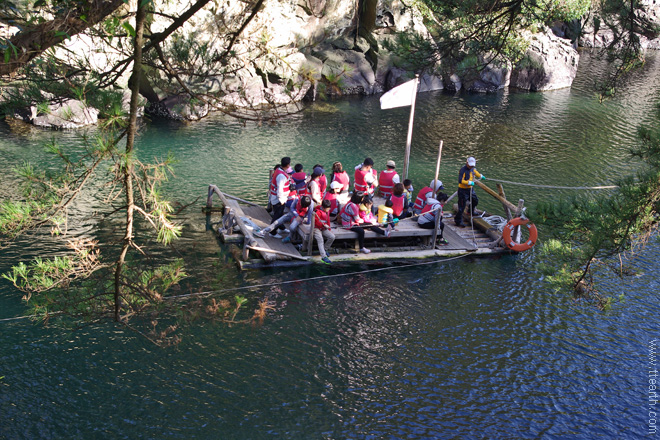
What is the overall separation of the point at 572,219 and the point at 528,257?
690 cm

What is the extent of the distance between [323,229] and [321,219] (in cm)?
26

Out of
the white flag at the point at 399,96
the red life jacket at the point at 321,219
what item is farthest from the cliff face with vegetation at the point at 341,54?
the red life jacket at the point at 321,219

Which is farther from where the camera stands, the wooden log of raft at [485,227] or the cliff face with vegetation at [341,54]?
the cliff face with vegetation at [341,54]

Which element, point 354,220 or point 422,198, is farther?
point 422,198

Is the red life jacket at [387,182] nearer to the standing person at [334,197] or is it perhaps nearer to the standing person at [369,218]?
the standing person at [334,197]

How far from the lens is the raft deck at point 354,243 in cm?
1360

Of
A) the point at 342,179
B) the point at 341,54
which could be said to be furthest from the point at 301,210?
the point at 341,54

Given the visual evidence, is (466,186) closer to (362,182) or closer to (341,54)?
(362,182)

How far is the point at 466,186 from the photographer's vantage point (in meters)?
15.7

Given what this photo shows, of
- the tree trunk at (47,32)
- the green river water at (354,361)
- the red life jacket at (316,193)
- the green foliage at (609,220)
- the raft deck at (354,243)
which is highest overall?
the tree trunk at (47,32)

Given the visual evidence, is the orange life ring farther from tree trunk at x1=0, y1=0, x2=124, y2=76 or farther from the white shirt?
tree trunk at x1=0, y1=0, x2=124, y2=76

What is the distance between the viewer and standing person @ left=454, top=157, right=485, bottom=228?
50.8 ft

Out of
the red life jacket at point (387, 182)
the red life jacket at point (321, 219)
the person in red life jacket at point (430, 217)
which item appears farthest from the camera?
the red life jacket at point (387, 182)

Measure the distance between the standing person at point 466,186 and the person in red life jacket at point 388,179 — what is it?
1.81 meters
